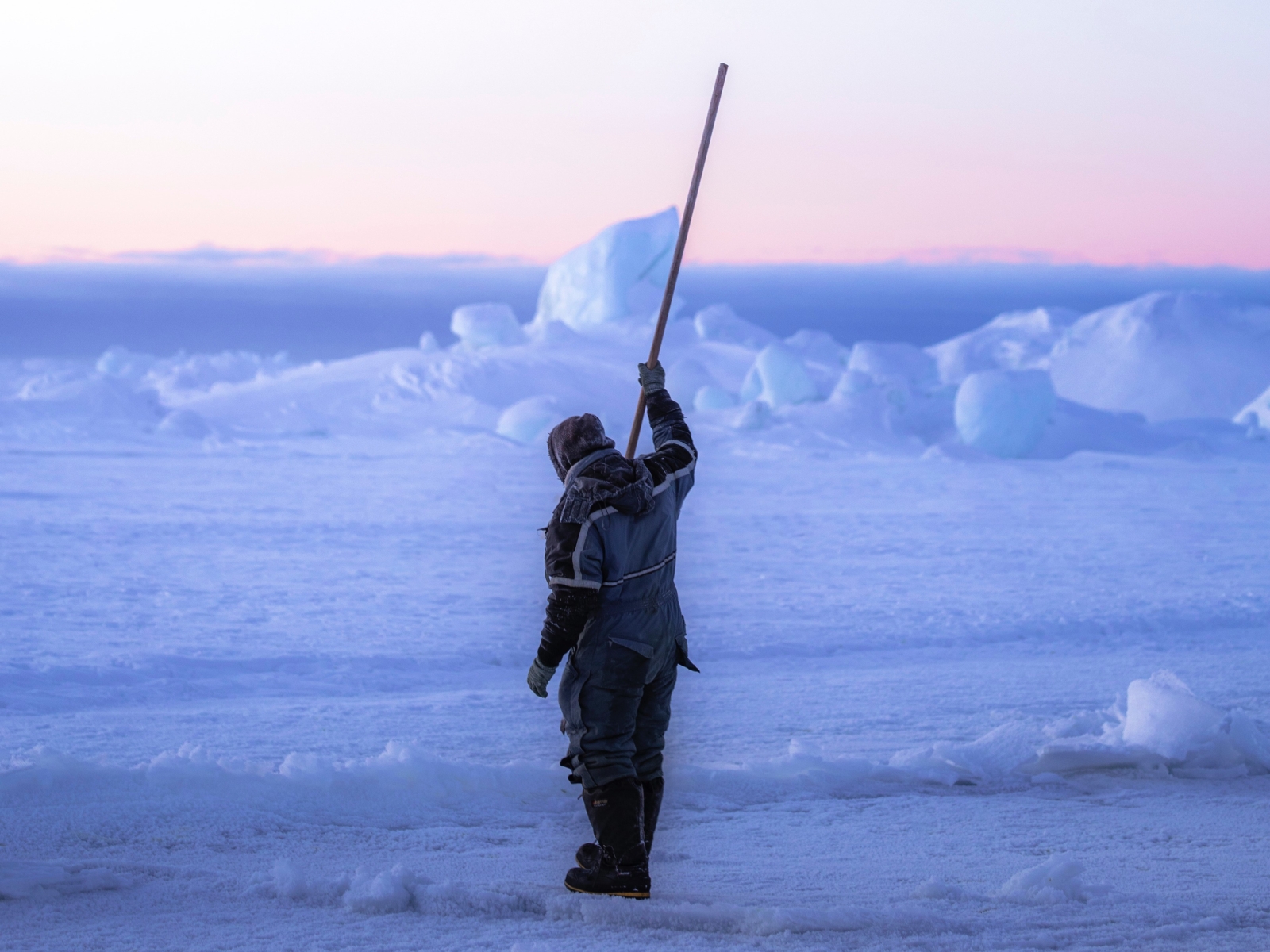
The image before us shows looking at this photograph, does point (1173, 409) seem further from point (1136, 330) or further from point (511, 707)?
point (511, 707)

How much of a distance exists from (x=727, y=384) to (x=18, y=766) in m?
31.7

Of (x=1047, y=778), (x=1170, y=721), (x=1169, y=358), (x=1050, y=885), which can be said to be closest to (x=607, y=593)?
(x=1050, y=885)

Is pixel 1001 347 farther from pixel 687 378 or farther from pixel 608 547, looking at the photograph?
pixel 608 547

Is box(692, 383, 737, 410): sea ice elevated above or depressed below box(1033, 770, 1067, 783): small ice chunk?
above

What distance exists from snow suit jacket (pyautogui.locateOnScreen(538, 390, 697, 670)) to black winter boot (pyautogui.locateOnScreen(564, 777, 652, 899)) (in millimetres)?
314

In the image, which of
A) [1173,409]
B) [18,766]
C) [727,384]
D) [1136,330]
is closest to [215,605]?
[18,766]

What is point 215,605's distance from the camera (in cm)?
736

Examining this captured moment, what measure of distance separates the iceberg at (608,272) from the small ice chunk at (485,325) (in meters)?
1.00

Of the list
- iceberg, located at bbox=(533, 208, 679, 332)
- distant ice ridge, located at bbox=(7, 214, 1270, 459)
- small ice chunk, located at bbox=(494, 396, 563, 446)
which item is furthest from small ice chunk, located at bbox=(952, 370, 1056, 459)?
iceberg, located at bbox=(533, 208, 679, 332)

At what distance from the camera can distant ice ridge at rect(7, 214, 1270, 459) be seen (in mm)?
23844

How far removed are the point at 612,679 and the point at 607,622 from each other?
0.41 ft

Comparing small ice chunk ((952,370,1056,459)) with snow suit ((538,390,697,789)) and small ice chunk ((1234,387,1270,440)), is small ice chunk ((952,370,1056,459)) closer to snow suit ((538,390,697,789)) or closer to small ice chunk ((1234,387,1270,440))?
small ice chunk ((1234,387,1270,440))

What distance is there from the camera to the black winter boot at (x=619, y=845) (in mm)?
2656

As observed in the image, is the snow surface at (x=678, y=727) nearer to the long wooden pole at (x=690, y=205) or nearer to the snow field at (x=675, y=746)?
the snow field at (x=675, y=746)
